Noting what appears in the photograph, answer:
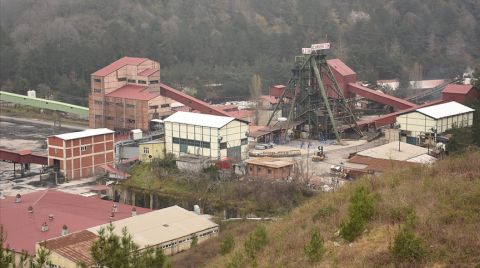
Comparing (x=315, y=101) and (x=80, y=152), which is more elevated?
(x=315, y=101)

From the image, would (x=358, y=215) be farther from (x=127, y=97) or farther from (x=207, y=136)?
(x=127, y=97)

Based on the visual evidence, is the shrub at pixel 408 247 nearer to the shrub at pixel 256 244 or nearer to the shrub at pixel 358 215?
the shrub at pixel 358 215

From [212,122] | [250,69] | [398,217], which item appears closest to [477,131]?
[212,122]

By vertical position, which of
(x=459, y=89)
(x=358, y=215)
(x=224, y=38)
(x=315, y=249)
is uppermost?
(x=224, y=38)

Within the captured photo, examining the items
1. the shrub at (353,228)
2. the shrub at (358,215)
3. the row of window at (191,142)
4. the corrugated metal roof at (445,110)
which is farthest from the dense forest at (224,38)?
the shrub at (353,228)

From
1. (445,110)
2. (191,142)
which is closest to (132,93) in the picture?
(191,142)

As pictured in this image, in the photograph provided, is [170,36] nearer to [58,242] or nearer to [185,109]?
[185,109]

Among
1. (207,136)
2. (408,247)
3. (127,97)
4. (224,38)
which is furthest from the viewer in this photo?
(224,38)
